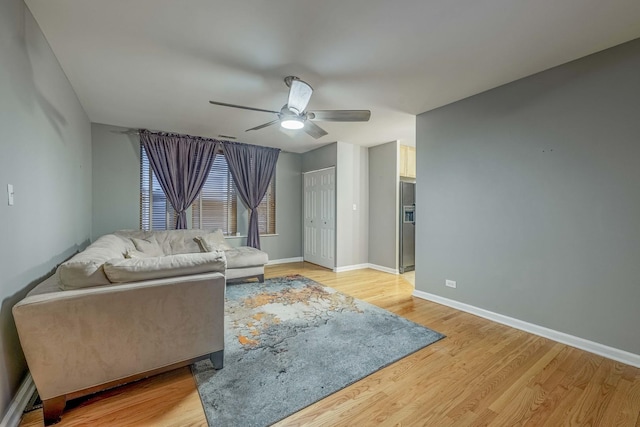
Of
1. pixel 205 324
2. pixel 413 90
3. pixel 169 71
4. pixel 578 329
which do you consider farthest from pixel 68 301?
pixel 578 329

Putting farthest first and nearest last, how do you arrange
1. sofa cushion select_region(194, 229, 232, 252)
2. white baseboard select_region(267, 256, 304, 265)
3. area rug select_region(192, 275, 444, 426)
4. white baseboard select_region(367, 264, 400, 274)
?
white baseboard select_region(267, 256, 304, 265)
white baseboard select_region(367, 264, 400, 274)
sofa cushion select_region(194, 229, 232, 252)
area rug select_region(192, 275, 444, 426)

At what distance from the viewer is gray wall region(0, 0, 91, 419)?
1.52 m

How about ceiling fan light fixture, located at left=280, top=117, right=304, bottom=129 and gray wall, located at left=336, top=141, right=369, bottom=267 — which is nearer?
ceiling fan light fixture, located at left=280, top=117, right=304, bottom=129

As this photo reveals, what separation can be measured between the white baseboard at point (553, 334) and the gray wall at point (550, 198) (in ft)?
0.18

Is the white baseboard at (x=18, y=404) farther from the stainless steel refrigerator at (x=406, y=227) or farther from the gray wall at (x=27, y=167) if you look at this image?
the stainless steel refrigerator at (x=406, y=227)

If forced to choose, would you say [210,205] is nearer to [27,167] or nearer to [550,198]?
[27,167]

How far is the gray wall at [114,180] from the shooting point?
4.27 meters

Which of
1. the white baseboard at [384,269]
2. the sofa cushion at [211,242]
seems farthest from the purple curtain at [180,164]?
the white baseboard at [384,269]

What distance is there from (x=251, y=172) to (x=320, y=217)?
172 cm

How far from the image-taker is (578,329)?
7.98 feet

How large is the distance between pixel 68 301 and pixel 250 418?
126 centimetres

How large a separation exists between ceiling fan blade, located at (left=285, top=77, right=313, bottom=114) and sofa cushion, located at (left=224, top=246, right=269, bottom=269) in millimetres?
2456

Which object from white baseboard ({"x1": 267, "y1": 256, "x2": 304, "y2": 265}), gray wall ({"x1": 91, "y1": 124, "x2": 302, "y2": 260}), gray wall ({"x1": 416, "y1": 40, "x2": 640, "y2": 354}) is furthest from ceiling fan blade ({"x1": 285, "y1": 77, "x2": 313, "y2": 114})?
white baseboard ({"x1": 267, "y1": 256, "x2": 304, "y2": 265})

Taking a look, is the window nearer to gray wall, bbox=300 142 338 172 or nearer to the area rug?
gray wall, bbox=300 142 338 172
